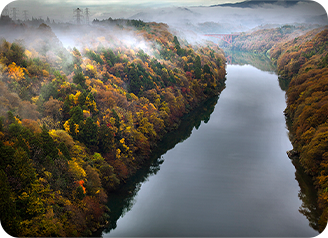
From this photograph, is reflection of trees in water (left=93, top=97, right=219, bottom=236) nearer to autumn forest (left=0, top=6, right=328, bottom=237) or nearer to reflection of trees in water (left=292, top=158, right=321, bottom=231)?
autumn forest (left=0, top=6, right=328, bottom=237)

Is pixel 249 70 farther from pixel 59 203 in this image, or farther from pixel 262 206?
pixel 59 203

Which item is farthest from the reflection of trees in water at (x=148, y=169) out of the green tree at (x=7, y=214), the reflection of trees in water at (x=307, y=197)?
the reflection of trees in water at (x=307, y=197)

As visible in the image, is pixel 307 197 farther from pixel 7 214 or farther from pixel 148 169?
pixel 7 214

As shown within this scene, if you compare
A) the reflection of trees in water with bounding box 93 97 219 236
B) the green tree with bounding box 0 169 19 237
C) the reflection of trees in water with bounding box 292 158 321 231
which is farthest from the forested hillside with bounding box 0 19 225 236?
the reflection of trees in water with bounding box 292 158 321 231

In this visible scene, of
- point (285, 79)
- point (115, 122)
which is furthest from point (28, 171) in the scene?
point (285, 79)

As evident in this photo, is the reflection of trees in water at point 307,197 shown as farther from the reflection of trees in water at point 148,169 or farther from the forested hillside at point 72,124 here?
the forested hillside at point 72,124

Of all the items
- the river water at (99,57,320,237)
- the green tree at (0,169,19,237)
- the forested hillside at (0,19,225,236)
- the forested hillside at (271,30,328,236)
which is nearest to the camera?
the green tree at (0,169,19,237)

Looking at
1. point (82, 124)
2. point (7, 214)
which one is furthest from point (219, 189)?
point (7, 214)
